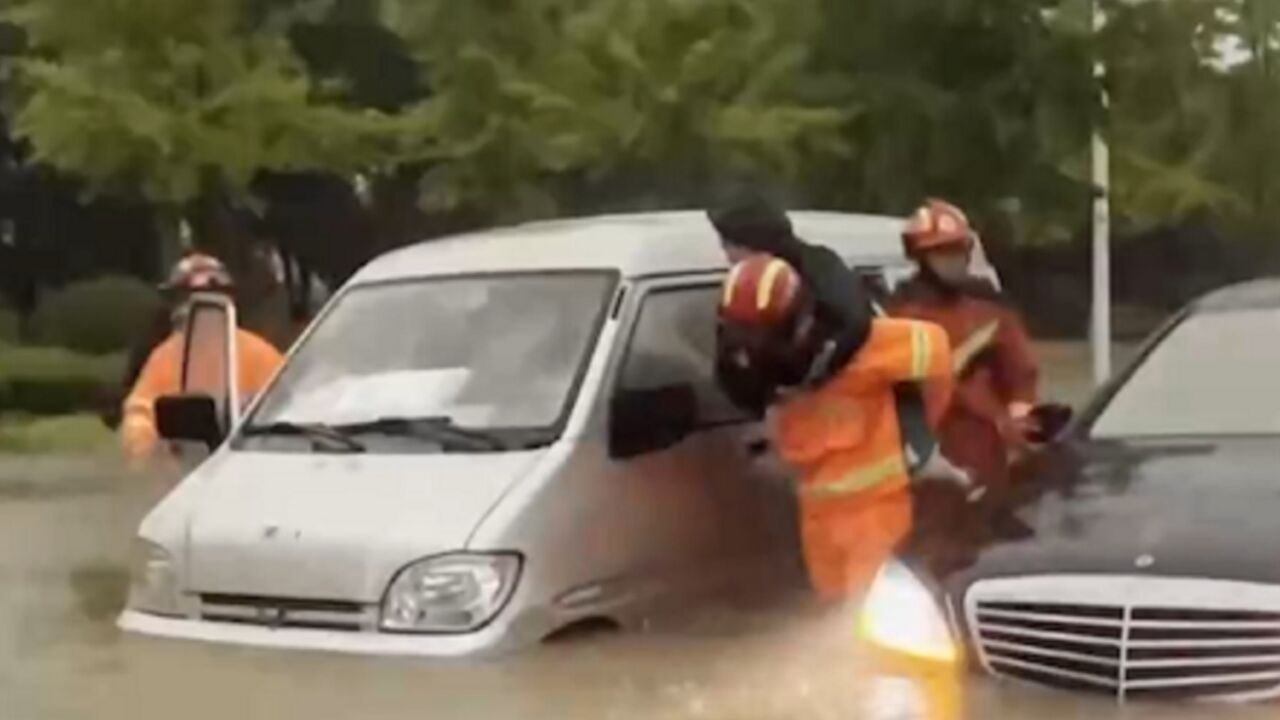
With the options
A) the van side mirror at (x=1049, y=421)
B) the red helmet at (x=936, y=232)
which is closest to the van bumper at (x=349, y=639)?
the van side mirror at (x=1049, y=421)

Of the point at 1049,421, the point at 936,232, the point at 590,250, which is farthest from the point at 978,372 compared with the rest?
the point at 590,250

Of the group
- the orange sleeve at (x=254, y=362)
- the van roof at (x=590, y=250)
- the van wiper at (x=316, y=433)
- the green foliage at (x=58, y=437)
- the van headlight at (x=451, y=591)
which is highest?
the van roof at (x=590, y=250)

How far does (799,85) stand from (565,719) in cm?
848

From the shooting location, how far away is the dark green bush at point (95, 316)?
108ft

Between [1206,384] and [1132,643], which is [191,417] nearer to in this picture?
[1206,384]

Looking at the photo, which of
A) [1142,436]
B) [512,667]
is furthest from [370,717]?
[1142,436]

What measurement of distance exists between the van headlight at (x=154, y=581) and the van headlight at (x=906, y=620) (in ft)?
8.72

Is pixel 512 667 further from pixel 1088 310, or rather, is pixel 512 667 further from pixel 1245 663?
pixel 1088 310

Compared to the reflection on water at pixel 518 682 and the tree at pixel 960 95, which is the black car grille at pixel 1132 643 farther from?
the tree at pixel 960 95

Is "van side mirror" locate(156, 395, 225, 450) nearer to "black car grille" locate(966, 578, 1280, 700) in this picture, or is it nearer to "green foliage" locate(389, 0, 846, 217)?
"black car grille" locate(966, 578, 1280, 700)

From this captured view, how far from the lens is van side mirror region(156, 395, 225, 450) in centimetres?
957

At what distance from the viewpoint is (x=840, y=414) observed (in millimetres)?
8133

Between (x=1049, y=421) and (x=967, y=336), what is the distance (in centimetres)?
80

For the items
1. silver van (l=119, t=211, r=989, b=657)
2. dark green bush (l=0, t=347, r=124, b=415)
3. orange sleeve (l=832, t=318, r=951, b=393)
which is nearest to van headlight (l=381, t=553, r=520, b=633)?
silver van (l=119, t=211, r=989, b=657)
